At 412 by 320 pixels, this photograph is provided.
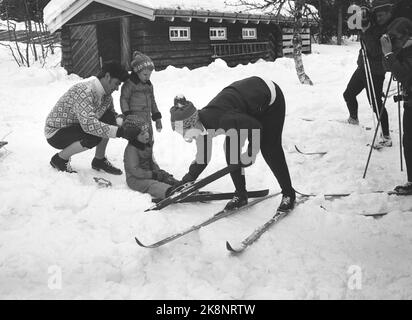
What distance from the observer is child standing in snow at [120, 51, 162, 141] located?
484 cm

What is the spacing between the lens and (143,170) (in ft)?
14.9

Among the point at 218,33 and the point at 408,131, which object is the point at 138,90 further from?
the point at 218,33

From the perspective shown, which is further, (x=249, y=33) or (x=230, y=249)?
(x=249, y=33)

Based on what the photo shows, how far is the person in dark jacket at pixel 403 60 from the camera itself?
12.9 ft

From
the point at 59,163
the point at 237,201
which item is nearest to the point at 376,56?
the point at 237,201

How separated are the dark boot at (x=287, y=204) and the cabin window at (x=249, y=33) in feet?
43.2

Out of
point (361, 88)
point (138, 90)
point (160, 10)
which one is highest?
point (160, 10)

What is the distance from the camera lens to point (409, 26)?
4012 mm

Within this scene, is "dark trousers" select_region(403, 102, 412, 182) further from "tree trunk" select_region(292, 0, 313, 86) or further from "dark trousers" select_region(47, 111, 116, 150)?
"tree trunk" select_region(292, 0, 313, 86)

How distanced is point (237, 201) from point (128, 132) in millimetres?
1416

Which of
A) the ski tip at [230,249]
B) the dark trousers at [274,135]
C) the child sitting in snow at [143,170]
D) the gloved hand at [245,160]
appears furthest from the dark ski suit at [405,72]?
the child sitting in snow at [143,170]

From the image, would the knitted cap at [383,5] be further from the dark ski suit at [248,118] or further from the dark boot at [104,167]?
the dark boot at [104,167]

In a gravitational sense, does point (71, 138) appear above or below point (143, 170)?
above

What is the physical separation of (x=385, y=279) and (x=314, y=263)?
51 cm
